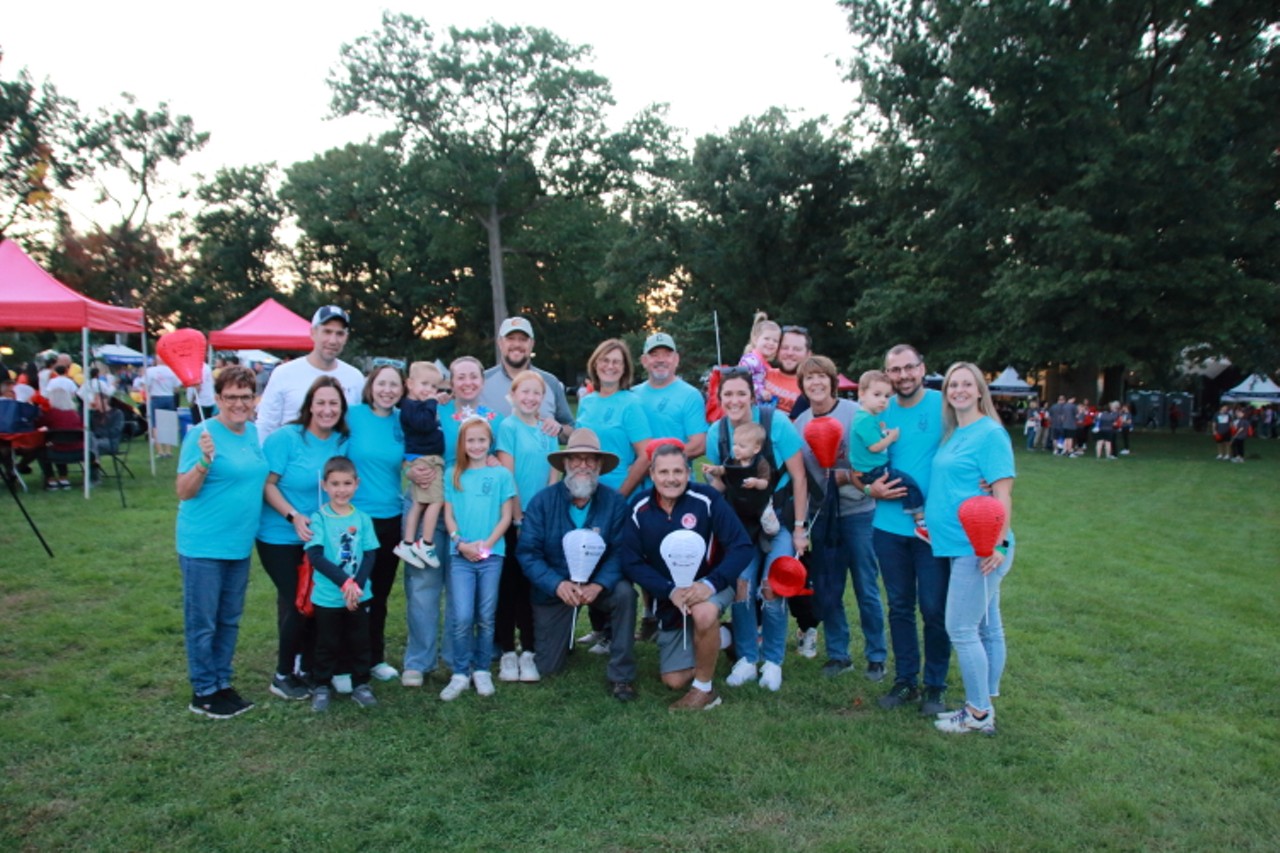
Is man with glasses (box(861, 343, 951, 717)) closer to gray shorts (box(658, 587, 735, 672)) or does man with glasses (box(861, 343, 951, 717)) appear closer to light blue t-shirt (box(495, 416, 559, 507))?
gray shorts (box(658, 587, 735, 672))

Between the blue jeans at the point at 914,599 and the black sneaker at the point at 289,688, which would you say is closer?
the blue jeans at the point at 914,599

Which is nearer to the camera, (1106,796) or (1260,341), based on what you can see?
(1106,796)

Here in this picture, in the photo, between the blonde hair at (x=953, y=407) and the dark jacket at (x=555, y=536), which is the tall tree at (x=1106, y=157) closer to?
the blonde hair at (x=953, y=407)

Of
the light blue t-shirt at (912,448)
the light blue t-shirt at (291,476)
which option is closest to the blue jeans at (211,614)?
the light blue t-shirt at (291,476)

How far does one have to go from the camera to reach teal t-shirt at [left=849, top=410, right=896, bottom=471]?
175 inches

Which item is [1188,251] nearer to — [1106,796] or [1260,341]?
[1260,341]

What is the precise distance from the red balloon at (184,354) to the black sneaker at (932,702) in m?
4.56

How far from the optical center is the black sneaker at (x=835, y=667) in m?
4.98

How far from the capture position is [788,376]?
18.3ft

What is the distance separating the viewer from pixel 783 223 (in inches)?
1187

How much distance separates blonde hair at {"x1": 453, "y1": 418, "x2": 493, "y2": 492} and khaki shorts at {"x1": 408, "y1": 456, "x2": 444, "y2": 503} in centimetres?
8

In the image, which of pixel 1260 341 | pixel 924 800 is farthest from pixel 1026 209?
pixel 924 800

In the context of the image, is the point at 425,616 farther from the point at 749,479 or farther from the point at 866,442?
the point at 866,442

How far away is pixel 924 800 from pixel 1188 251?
22.3m
